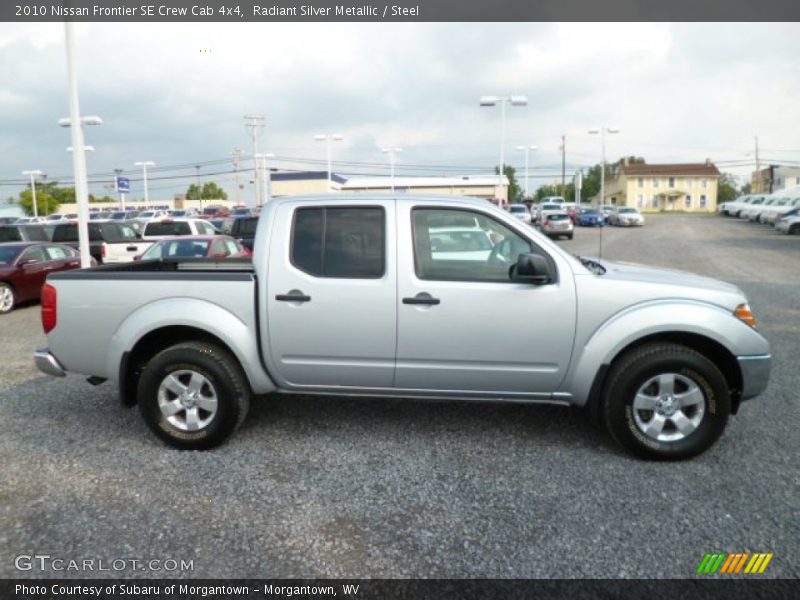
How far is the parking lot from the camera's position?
2955 millimetres

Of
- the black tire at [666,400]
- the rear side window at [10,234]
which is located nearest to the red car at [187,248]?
the black tire at [666,400]

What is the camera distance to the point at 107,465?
13.2 feet

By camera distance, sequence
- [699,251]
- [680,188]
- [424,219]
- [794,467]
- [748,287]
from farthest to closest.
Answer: [680,188] < [699,251] < [748,287] < [424,219] < [794,467]

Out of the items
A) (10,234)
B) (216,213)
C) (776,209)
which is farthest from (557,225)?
(216,213)

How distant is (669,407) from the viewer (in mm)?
3920

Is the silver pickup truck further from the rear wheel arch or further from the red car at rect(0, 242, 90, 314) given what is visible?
the red car at rect(0, 242, 90, 314)

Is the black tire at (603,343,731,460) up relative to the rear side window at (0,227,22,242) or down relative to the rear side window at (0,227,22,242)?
down

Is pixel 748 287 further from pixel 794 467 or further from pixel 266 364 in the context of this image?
pixel 266 364

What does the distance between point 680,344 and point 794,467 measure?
1090 millimetres

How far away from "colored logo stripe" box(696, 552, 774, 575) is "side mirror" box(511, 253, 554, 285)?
6.05 feet

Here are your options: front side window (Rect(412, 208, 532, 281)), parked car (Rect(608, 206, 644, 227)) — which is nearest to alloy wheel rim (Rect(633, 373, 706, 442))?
front side window (Rect(412, 208, 532, 281))

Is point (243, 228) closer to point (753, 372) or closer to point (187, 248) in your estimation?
point (187, 248)

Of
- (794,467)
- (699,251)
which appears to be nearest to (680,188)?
(699,251)

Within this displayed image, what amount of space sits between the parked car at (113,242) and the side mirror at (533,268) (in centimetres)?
1350
